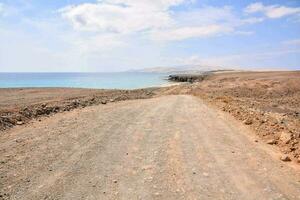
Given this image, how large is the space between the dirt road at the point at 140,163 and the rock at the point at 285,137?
75 cm

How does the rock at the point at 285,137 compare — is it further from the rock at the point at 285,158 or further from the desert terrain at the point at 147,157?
the rock at the point at 285,158

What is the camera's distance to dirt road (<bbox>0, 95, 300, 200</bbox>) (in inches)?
323

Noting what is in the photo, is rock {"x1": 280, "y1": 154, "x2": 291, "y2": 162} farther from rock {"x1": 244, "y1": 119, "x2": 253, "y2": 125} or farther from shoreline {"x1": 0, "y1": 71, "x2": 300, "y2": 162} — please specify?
rock {"x1": 244, "y1": 119, "x2": 253, "y2": 125}

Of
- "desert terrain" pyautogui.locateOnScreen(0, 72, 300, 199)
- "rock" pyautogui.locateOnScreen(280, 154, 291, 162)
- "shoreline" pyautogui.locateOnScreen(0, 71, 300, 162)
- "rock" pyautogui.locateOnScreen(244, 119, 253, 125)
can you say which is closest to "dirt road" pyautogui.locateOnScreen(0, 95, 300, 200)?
"desert terrain" pyautogui.locateOnScreen(0, 72, 300, 199)

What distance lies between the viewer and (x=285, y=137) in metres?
13.0

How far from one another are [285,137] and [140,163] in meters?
5.36

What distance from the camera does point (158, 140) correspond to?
1305cm

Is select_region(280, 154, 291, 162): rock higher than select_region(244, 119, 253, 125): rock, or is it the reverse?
select_region(244, 119, 253, 125): rock

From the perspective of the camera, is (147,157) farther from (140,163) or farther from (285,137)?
(285,137)

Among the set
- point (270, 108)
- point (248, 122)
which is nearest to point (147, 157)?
point (248, 122)

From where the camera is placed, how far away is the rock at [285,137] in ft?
41.7

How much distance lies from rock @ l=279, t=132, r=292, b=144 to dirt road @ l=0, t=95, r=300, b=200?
0.75 m

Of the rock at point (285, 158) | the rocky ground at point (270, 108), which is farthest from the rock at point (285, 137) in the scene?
the rock at point (285, 158)

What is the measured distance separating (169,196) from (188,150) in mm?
3751
